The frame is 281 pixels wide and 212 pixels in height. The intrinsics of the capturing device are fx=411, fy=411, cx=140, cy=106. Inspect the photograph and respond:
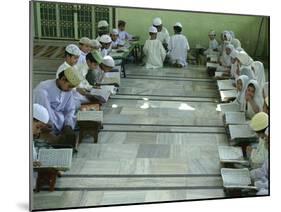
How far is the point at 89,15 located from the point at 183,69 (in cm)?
63

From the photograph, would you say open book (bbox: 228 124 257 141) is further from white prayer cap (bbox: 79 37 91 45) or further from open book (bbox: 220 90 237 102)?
white prayer cap (bbox: 79 37 91 45)

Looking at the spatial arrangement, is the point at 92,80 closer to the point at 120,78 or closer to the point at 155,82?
the point at 120,78

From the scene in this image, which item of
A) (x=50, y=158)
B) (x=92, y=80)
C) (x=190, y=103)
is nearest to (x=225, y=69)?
(x=190, y=103)

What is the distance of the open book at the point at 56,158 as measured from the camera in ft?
7.01

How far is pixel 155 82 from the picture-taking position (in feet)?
7.75

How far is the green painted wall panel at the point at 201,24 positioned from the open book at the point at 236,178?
2.31 ft

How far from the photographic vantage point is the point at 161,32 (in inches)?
91.7

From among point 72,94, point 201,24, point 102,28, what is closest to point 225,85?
point 201,24

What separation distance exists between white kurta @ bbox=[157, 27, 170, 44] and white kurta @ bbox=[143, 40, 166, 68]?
Answer: 2 cm

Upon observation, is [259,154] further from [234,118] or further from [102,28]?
[102,28]

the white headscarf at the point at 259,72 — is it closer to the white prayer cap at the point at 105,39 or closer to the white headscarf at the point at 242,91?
the white headscarf at the point at 242,91

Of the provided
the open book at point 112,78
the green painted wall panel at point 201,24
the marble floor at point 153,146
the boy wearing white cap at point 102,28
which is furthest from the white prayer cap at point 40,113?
the green painted wall panel at point 201,24

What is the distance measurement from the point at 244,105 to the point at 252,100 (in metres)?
0.06

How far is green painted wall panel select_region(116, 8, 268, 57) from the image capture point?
88.1 inches
